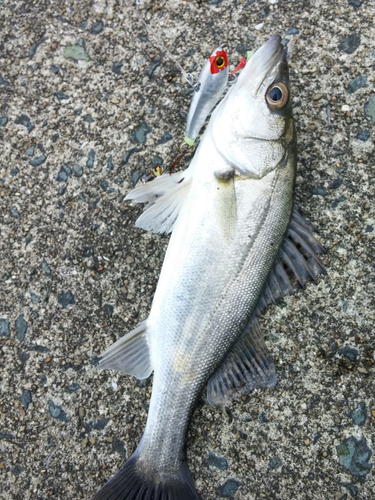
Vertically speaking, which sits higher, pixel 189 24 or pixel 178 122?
pixel 189 24

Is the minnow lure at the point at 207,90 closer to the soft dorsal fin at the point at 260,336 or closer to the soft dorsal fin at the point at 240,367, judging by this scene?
the soft dorsal fin at the point at 260,336

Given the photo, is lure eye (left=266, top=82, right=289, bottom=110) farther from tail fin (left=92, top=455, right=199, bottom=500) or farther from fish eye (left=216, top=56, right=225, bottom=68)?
tail fin (left=92, top=455, right=199, bottom=500)

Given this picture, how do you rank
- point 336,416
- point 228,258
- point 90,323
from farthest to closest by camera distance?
1. point 90,323
2. point 336,416
3. point 228,258

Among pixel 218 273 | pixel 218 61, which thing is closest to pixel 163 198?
pixel 218 273

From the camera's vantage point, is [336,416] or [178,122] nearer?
[336,416]

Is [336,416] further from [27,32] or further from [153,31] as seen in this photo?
[27,32]

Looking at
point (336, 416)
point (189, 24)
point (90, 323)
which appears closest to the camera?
point (336, 416)

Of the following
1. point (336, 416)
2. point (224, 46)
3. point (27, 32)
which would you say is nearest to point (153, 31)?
point (224, 46)

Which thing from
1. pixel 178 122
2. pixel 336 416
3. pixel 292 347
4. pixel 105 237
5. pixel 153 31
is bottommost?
pixel 336 416
